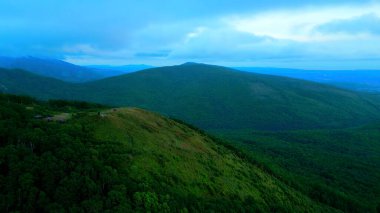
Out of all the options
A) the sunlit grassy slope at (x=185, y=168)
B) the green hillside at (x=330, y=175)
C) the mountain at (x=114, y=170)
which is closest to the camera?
the mountain at (x=114, y=170)

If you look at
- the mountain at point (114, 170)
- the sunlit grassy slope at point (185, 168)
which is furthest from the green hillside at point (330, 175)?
the mountain at point (114, 170)

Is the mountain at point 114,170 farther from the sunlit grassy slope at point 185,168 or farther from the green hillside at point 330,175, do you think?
the green hillside at point 330,175

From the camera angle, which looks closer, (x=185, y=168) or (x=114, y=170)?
(x=114, y=170)

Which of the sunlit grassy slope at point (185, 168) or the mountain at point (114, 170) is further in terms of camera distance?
the sunlit grassy slope at point (185, 168)

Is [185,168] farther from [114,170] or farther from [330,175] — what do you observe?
[330,175]

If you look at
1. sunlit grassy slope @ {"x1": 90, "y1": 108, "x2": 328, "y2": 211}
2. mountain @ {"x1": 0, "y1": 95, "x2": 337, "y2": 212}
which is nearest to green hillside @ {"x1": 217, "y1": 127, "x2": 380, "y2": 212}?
sunlit grassy slope @ {"x1": 90, "y1": 108, "x2": 328, "y2": 211}

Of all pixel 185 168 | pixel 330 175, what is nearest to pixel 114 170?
pixel 185 168

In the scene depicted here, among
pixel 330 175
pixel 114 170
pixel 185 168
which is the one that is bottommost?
pixel 330 175

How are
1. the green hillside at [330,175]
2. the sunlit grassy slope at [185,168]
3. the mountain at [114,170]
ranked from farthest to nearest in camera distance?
the green hillside at [330,175]
the sunlit grassy slope at [185,168]
the mountain at [114,170]

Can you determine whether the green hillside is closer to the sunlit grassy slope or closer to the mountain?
the sunlit grassy slope
